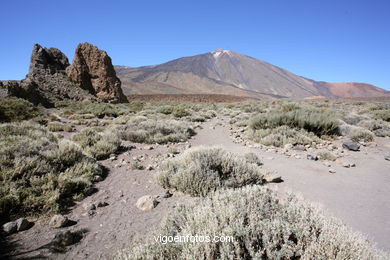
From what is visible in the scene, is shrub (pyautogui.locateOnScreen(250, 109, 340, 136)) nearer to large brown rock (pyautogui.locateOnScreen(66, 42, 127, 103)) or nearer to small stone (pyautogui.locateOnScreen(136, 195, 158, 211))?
small stone (pyautogui.locateOnScreen(136, 195, 158, 211))

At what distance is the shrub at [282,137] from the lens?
625 cm

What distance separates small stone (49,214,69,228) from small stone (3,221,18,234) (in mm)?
335

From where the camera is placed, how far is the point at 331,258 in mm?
1442

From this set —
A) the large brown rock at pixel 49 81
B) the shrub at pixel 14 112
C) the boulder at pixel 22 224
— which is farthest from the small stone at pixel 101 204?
the large brown rock at pixel 49 81

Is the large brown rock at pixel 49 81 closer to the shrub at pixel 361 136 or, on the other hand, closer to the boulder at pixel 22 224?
the boulder at pixel 22 224

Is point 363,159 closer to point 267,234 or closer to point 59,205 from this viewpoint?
point 267,234

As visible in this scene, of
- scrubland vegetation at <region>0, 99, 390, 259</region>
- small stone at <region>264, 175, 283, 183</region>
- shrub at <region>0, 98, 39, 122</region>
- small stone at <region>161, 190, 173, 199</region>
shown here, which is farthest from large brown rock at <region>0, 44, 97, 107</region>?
small stone at <region>264, 175, 283, 183</region>

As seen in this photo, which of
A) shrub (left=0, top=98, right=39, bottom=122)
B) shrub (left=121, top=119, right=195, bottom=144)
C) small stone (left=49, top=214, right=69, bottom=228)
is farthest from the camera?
shrub (left=0, top=98, right=39, bottom=122)

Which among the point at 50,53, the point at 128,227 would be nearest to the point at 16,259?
the point at 128,227

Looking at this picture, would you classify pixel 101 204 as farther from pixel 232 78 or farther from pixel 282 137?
pixel 232 78

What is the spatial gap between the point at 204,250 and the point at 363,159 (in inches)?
218

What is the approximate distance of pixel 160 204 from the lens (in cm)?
293

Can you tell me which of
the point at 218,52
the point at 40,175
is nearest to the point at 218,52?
the point at 218,52

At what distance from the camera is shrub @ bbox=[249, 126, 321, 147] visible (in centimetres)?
625
